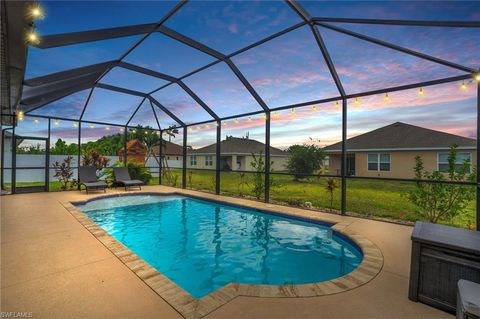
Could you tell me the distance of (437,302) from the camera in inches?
90.4

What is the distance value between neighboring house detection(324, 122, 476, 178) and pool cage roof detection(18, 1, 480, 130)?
8.62m

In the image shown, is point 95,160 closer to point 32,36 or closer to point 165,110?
point 165,110

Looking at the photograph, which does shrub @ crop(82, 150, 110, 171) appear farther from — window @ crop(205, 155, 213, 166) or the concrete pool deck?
window @ crop(205, 155, 213, 166)

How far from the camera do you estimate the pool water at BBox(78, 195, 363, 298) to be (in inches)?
144

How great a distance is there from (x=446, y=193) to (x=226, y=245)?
4979 millimetres

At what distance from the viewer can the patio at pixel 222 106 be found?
7.99 ft

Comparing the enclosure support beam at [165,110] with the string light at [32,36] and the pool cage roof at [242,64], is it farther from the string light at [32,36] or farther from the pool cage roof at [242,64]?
the string light at [32,36]

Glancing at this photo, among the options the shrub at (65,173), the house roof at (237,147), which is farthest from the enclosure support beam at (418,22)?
the house roof at (237,147)

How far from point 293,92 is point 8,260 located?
22.1ft

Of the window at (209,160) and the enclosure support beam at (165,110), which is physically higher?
the enclosure support beam at (165,110)

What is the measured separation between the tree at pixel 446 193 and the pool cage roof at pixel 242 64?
72.9 inches

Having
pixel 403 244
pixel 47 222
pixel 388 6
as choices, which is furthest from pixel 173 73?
pixel 403 244

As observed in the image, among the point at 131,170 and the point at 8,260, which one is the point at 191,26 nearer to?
the point at 8,260

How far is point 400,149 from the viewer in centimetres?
1247
